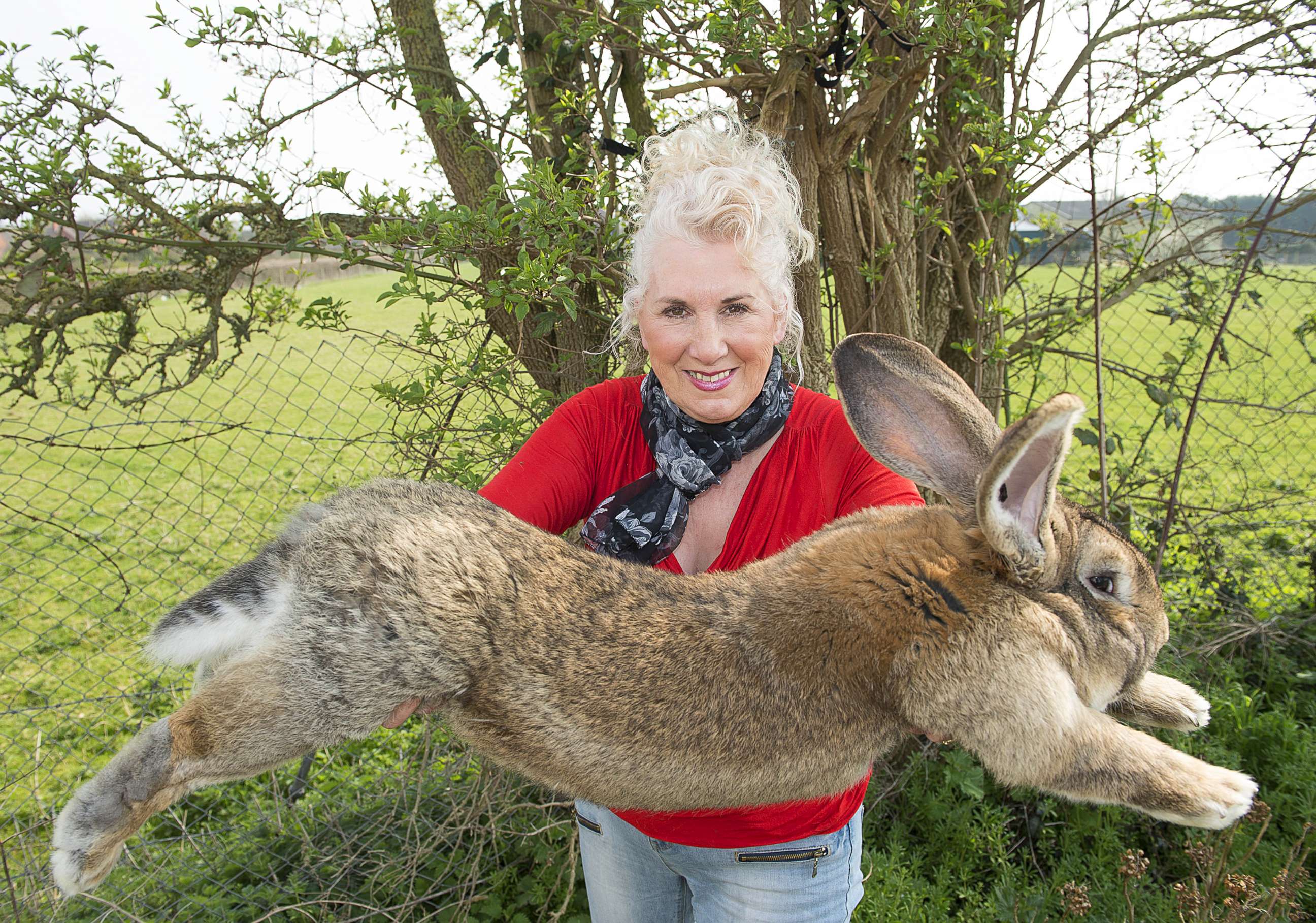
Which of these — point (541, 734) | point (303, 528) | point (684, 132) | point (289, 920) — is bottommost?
point (289, 920)

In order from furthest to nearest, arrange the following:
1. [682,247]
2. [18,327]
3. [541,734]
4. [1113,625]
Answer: [18,327] < [682,247] < [1113,625] < [541,734]

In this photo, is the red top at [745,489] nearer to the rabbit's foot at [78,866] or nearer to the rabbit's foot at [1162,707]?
the rabbit's foot at [1162,707]

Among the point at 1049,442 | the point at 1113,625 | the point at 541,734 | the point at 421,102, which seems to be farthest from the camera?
the point at 421,102

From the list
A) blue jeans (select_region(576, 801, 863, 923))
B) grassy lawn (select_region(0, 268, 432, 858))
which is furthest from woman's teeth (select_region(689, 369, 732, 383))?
grassy lawn (select_region(0, 268, 432, 858))

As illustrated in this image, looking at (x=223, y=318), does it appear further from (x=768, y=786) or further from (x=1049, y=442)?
(x=1049, y=442)

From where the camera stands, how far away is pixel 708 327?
2432mm

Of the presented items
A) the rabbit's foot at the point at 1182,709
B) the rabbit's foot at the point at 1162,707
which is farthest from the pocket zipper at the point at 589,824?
the rabbit's foot at the point at 1182,709

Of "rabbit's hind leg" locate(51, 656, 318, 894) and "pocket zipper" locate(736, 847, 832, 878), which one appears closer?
"rabbit's hind leg" locate(51, 656, 318, 894)

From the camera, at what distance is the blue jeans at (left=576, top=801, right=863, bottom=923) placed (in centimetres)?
220

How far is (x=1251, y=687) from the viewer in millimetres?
4242

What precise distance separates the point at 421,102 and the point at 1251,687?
4.88 m

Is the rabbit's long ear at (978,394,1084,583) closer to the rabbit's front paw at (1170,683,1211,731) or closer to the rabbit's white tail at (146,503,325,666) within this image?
the rabbit's front paw at (1170,683,1211,731)

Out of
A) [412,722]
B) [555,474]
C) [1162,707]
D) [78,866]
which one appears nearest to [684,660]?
[555,474]

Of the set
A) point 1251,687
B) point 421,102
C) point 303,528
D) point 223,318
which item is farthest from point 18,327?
point 1251,687
